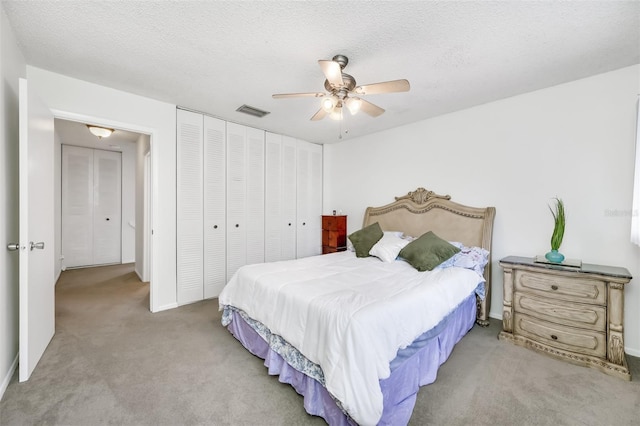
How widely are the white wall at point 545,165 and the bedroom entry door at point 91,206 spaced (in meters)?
6.18

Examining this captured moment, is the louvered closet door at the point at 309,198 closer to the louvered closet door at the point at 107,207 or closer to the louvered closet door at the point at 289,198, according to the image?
the louvered closet door at the point at 289,198

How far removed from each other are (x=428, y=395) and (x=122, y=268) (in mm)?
6207

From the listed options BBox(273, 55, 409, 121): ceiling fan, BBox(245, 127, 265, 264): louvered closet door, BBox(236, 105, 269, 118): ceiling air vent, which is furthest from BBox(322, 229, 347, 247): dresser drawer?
BBox(273, 55, 409, 121): ceiling fan

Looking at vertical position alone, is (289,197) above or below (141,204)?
above

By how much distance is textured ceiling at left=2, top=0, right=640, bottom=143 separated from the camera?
5.65 ft

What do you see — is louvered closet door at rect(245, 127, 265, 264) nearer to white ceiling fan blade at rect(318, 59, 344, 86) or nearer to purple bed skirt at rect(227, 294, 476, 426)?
purple bed skirt at rect(227, 294, 476, 426)

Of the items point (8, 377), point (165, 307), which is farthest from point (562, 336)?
point (8, 377)

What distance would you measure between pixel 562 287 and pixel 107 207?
7.77 metres

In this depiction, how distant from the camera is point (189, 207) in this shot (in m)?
3.55

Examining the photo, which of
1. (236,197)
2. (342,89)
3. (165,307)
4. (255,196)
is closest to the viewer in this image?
(342,89)

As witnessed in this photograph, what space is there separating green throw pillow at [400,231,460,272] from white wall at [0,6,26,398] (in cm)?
332

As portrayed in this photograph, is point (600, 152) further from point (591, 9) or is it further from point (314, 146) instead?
point (314, 146)

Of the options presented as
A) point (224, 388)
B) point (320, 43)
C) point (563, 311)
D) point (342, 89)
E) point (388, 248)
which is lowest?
point (224, 388)

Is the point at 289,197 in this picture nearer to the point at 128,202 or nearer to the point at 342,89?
the point at 342,89
